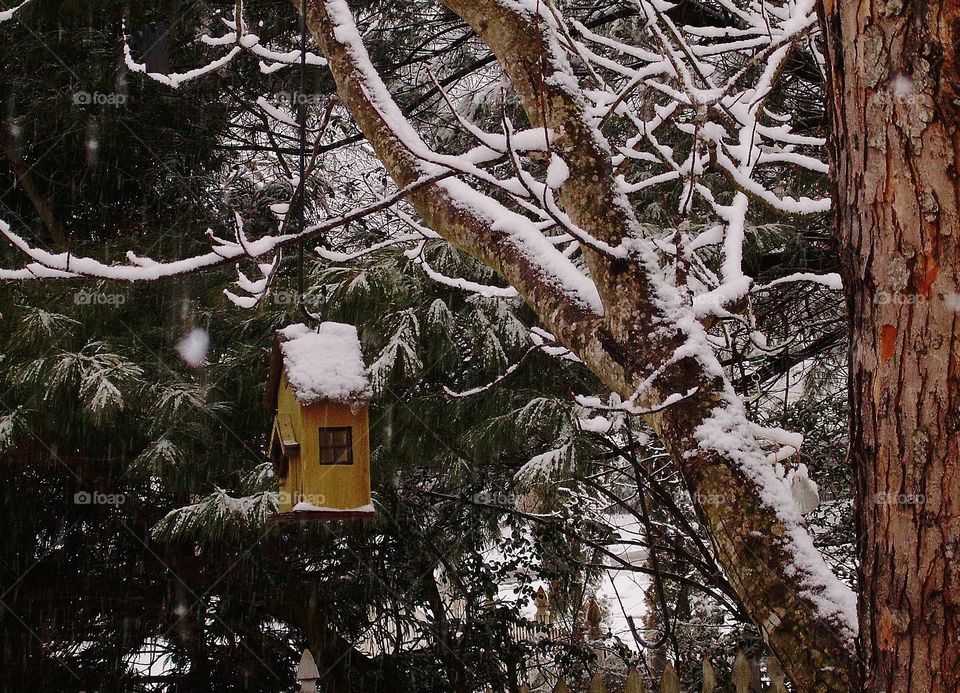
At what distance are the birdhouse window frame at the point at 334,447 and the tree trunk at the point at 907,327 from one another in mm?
1117

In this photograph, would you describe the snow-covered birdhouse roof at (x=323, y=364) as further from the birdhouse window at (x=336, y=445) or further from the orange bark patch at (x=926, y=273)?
the orange bark patch at (x=926, y=273)

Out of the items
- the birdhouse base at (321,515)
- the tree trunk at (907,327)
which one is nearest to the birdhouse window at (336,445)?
the birdhouse base at (321,515)

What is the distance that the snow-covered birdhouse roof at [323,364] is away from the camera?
6.59 ft

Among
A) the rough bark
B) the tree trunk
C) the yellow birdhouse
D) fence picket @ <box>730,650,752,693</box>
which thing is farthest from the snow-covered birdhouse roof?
A: fence picket @ <box>730,650,752,693</box>

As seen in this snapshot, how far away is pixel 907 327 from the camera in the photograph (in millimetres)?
1381

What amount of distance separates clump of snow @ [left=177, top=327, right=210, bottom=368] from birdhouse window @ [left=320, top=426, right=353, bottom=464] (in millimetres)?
2464

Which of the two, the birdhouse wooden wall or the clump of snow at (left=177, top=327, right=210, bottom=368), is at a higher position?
the clump of snow at (left=177, top=327, right=210, bottom=368)

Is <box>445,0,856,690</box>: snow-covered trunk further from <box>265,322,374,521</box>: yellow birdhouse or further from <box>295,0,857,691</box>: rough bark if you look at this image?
<box>265,322,374,521</box>: yellow birdhouse

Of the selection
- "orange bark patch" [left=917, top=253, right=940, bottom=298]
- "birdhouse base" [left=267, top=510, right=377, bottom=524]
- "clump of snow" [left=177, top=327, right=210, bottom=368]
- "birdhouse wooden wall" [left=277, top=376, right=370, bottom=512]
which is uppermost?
"clump of snow" [left=177, top=327, right=210, bottom=368]

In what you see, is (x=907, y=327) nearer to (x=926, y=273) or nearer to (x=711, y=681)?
(x=926, y=273)

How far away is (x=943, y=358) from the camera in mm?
1358

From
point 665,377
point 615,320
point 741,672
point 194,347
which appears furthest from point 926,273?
point 194,347

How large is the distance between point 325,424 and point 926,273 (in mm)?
1264

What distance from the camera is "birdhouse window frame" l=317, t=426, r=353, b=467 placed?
2.07 meters
